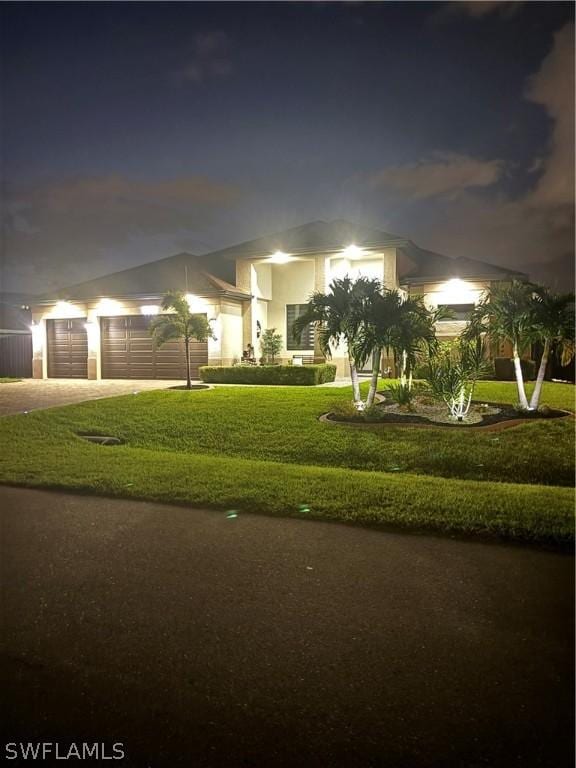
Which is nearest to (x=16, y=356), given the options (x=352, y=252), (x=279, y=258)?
(x=279, y=258)

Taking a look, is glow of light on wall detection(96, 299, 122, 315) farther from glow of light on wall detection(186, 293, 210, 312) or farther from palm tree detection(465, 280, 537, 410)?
palm tree detection(465, 280, 537, 410)

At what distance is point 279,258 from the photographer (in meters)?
22.7

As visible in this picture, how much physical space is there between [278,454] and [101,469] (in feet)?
9.42

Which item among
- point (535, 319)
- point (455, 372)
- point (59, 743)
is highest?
point (535, 319)

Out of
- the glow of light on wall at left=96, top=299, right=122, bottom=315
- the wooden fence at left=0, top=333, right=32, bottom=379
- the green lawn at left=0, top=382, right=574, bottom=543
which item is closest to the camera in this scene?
the green lawn at left=0, top=382, right=574, bottom=543

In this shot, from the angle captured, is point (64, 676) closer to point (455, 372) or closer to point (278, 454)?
point (278, 454)

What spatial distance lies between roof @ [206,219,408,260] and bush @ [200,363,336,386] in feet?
17.9

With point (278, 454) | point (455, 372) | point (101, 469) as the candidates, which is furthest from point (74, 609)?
point (455, 372)

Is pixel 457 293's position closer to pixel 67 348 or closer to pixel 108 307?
pixel 108 307

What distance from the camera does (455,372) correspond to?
35.8 feet

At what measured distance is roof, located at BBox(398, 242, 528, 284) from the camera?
20.7m

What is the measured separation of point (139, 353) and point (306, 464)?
52.3ft

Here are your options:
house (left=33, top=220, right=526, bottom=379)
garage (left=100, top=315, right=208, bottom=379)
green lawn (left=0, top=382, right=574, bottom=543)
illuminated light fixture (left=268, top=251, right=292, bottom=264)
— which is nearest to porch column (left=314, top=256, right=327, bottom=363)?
house (left=33, top=220, right=526, bottom=379)

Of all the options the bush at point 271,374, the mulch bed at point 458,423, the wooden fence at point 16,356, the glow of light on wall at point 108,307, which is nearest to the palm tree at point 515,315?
the mulch bed at point 458,423
